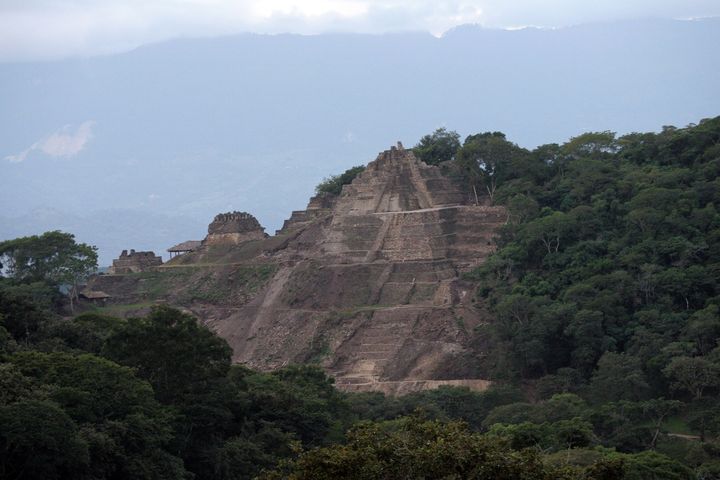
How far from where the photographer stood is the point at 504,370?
231ft

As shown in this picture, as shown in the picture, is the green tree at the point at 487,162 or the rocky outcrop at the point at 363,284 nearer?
the rocky outcrop at the point at 363,284

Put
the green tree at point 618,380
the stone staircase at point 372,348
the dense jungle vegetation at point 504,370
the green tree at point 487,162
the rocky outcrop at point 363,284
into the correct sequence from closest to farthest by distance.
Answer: the dense jungle vegetation at point 504,370
the green tree at point 618,380
the stone staircase at point 372,348
the rocky outcrop at point 363,284
the green tree at point 487,162

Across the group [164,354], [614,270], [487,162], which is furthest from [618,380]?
[487,162]

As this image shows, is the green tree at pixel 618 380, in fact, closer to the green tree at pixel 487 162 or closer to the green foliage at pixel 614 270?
the green foliage at pixel 614 270

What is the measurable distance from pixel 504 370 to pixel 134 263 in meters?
31.3

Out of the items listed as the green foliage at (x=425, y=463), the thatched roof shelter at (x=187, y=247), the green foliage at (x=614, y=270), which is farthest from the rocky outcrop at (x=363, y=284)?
the green foliage at (x=425, y=463)

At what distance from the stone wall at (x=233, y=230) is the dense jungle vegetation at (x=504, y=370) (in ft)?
27.8

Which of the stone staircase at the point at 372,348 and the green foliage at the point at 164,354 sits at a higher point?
the green foliage at the point at 164,354

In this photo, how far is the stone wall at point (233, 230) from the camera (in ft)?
308

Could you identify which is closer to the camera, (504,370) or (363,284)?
(504,370)

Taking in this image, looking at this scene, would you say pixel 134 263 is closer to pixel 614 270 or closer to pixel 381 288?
pixel 381 288

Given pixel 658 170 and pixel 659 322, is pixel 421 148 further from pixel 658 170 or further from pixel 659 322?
pixel 659 322

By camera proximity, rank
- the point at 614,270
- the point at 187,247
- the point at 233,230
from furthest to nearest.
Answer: the point at 187,247, the point at 233,230, the point at 614,270

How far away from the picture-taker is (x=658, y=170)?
269ft
